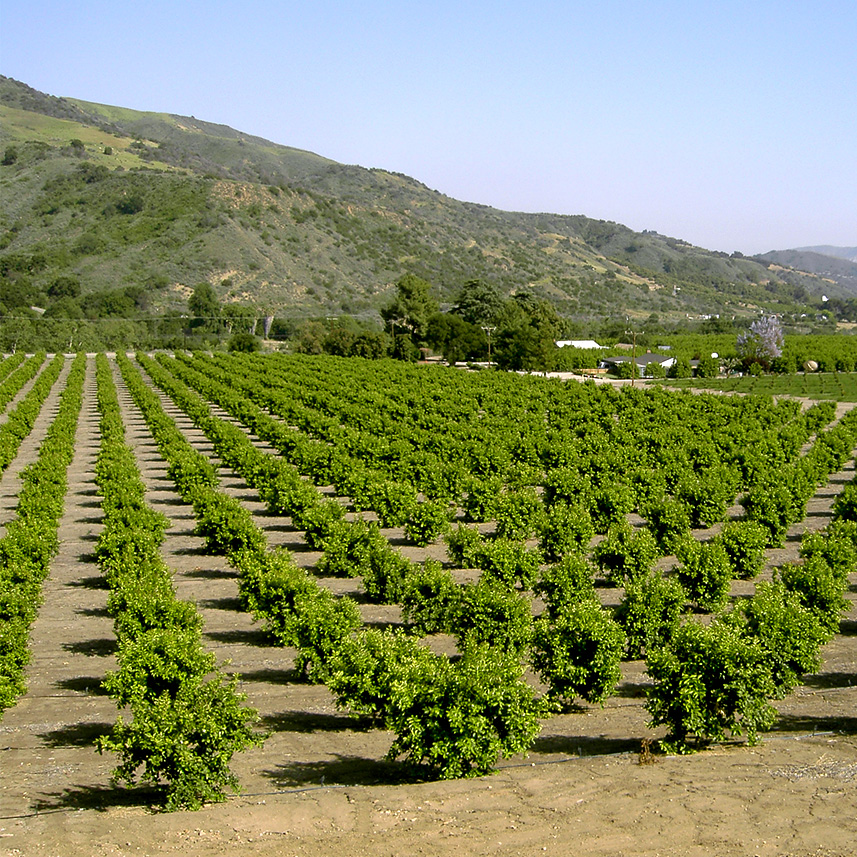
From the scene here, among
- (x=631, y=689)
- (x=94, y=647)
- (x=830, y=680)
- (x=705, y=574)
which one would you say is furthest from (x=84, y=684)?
(x=830, y=680)

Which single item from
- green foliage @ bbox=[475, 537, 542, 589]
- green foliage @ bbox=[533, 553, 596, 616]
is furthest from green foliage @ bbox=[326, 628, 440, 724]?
green foliage @ bbox=[475, 537, 542, 589]

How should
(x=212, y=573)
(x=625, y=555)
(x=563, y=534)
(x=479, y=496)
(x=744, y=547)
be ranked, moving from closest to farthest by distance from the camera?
(x=625, y=555) < (x=744, y=547) < (x=563, y=534) < (x=212, y=573) < (x=479, y=496)

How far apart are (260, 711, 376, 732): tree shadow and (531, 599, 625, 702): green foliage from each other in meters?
2.86

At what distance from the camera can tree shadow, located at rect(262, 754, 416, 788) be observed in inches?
524

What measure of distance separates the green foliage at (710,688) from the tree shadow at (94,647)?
1102 cm

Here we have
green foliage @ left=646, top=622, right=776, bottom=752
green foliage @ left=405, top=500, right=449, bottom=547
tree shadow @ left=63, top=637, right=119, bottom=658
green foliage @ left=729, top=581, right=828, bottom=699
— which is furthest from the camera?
green foliage @ left=405, top=500, right=449, bottom=547

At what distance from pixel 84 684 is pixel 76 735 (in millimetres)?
2562

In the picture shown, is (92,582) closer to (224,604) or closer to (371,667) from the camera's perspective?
(224,604)

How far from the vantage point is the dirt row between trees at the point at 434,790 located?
1115 centimetres

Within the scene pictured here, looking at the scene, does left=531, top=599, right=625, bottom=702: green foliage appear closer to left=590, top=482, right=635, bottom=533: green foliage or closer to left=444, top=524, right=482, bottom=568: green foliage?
left=444, top=524, right=482, bottom=568: green foliage

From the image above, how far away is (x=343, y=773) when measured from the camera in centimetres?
1376

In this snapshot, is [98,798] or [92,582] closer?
[98,798]

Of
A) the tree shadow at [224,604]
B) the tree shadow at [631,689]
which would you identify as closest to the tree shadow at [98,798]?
the tree shadow at [631,689]

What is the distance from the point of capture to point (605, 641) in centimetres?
1543
